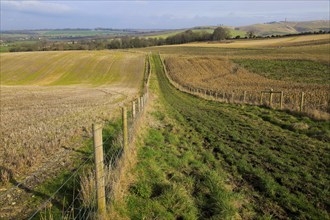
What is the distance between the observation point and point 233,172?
30.0ft

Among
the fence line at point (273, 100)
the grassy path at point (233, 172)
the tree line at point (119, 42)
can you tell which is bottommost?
the grassy path at point (233, 172)

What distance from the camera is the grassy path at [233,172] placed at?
6.81 meters

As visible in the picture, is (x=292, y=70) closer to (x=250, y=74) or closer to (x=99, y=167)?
(x=250, y=74)

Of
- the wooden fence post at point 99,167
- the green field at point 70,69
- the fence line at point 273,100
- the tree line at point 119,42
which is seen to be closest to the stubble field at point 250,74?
the fence line at point 273,100

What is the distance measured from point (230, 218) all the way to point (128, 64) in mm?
59842

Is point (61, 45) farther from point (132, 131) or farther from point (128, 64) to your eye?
point (132, 131)

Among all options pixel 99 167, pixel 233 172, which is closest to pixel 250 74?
pixel 233 172

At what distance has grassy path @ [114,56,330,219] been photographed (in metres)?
6.81

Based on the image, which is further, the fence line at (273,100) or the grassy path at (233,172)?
the fence line at (273,100)

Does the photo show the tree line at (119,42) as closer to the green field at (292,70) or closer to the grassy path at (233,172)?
the green field at (292,70)

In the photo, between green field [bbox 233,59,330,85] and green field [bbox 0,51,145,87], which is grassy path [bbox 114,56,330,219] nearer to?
green field [bbox 233,59,330,85]

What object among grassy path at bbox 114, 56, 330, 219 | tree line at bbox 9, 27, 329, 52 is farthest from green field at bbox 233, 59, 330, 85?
tree line at bbox 9, 27, 329, 52

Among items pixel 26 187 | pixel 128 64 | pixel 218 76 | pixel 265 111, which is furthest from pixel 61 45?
pixel 26 187

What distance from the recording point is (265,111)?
1894 cm
